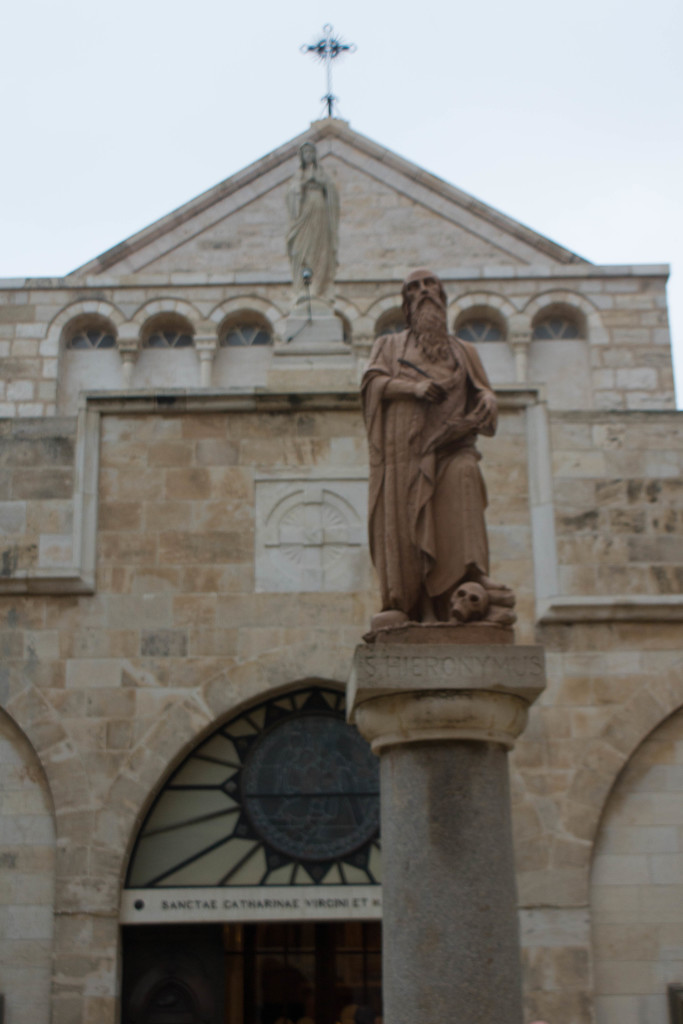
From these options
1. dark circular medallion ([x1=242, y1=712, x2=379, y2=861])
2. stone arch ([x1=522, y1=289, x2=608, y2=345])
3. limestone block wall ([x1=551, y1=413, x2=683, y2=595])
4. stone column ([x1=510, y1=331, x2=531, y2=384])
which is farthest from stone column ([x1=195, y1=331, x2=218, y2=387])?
dark circular medallion ([x1=242, y1=712, x2=379, y2=861])

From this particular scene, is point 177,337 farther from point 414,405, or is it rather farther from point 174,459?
point 414,405

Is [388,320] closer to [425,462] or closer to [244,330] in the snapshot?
[244,330]

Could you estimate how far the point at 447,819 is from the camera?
20.6ft

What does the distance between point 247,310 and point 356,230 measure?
2917 millimetres

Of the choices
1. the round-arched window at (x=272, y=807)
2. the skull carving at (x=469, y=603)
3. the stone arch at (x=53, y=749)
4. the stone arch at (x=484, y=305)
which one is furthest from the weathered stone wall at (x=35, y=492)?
the stone arch at (x=484, y=305)

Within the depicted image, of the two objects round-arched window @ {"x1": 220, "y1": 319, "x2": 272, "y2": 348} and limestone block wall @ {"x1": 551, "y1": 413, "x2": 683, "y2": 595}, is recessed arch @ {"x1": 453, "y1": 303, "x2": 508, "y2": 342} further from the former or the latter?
limestone block wall @ {"x1": 551, "y1": 413, "x2": 683, "y2": 595}

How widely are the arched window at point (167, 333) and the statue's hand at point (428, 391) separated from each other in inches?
622

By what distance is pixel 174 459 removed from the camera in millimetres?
12320

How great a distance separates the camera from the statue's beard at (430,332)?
24.1ft

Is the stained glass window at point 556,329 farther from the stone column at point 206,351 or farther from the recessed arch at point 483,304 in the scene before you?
the stone column at point 206,351

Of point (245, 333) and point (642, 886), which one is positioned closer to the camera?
point (642, 886)

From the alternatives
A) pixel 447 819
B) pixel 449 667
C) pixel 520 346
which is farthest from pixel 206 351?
pixel 447 819

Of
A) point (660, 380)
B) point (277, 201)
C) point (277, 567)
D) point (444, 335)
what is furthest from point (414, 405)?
point (277, 201)

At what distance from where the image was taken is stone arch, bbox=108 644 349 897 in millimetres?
11180
